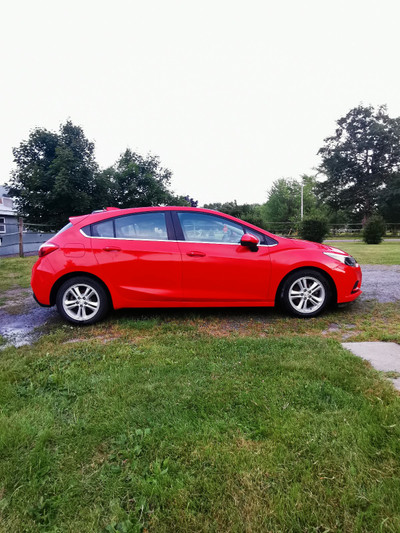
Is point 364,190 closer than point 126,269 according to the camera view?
No

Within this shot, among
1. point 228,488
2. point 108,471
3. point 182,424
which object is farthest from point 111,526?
point 182,424

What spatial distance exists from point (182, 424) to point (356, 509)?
92cm

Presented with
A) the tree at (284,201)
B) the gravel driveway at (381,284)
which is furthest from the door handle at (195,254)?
the tree at (284,201)

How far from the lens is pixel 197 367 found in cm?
246

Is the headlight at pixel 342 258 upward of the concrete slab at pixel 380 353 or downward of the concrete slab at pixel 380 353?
upward

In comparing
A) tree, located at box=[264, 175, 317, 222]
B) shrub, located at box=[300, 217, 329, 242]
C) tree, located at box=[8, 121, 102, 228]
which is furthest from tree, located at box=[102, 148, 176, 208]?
tree, located at box=[264, 175, 317, 222]

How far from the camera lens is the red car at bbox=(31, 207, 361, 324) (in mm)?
3650

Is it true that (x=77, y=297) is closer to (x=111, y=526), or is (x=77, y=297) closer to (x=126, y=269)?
(x=126, y=269)

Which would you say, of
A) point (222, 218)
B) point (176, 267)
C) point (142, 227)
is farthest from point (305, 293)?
point (142, 227)

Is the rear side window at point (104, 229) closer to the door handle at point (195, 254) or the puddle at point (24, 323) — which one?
the door handle at point (195, 254)

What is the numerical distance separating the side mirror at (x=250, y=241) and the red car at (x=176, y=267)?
0.5 inches

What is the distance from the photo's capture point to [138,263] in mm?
3646

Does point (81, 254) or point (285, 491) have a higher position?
point (81, 254)

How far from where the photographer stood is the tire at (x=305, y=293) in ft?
12.5
